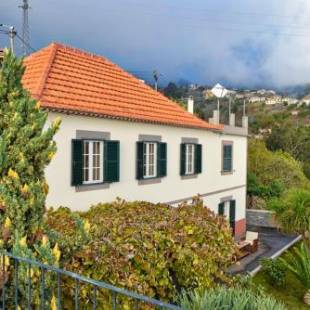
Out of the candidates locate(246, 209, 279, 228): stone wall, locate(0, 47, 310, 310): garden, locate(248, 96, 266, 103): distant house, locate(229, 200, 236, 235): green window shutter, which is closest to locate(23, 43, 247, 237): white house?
locate(229, 200, 236, 235): green window shutter

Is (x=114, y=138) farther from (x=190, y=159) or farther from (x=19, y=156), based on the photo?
(x=19, y=156)

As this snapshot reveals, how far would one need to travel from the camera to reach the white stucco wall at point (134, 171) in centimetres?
1231

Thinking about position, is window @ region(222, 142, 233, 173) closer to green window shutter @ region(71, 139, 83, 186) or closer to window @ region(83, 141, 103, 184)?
window @ region(83, 141, 103, 184)

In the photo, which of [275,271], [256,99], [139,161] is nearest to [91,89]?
[139,161]

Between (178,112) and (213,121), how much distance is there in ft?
12.7

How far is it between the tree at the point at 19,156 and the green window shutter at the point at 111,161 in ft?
25.7

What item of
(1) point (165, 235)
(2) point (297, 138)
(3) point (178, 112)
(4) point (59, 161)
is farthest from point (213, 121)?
(2) point (297, 138)

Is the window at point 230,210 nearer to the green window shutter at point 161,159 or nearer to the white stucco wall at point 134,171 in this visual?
the white stucco wall at point 134,171

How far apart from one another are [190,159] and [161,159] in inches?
108

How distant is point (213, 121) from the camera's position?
73.6 feet

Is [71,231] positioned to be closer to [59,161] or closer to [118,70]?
[59,161]

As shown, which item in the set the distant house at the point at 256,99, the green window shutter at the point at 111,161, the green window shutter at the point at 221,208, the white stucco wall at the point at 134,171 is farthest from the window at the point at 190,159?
the distant house at the point at 256,99

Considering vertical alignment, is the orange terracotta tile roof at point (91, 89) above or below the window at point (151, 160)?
above

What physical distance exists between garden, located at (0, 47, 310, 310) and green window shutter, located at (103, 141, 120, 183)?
5.64m
